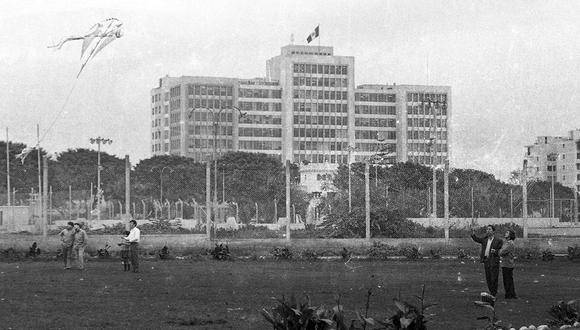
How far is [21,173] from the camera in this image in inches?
5320

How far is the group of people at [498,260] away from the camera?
24438 millimetres

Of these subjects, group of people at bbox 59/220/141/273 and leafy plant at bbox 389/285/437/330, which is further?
group of people at bbox 59/220/141/273

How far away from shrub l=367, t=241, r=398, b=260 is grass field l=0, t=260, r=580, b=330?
3070 millimetres

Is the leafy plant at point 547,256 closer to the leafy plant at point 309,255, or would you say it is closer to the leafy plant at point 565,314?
the leafy plant at point 309,255

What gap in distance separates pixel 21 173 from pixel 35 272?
10354 centimetres

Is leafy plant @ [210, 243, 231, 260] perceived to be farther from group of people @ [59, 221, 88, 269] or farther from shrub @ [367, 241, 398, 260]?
group of people @ [59, 221, 88, 269]

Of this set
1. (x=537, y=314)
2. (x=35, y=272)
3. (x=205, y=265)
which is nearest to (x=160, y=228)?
(x=205, y=265)

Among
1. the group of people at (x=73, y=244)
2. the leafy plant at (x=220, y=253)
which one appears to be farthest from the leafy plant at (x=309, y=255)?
the group of people at (x=73, y=244)

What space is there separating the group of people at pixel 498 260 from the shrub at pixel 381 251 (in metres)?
19.4

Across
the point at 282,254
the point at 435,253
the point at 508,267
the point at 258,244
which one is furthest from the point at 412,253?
the point at 508,267

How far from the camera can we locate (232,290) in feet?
87.4

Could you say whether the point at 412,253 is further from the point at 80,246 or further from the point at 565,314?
the point at 565,314

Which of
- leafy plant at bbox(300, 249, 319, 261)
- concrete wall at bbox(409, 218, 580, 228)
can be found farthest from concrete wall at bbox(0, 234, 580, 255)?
concrete wall at bbox(409, 218, 580, 228)

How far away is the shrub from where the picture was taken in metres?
45.1
